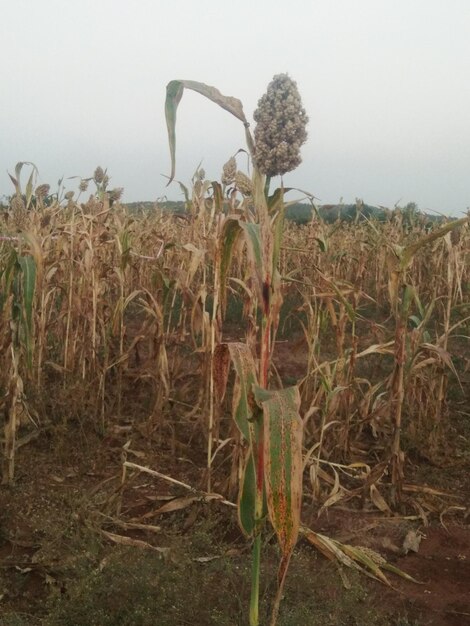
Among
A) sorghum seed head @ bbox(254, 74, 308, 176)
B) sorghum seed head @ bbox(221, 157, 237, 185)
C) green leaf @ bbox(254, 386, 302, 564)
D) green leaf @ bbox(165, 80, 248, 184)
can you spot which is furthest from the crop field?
sorghum seed head @ bbox(254, 74, 308, 176)

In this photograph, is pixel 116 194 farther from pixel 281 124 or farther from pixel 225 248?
pixel 225 248

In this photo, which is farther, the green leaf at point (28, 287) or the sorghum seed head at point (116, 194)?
the sorghum seed head at point (116, 194)

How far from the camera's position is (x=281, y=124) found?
5.01 metres

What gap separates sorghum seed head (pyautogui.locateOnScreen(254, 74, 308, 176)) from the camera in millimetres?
4746

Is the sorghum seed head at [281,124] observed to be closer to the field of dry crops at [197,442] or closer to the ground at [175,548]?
the field of dry crops at [197,442]

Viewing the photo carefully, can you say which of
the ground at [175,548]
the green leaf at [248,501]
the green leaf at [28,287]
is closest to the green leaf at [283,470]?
the green leaf at [248,501]

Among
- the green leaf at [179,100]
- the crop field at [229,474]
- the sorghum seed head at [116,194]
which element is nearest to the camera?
the green leaf at [179,100]

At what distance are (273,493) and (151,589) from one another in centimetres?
81

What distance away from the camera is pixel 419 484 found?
296cm

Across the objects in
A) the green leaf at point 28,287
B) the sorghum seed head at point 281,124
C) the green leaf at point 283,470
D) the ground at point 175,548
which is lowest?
the ground at point 175,548

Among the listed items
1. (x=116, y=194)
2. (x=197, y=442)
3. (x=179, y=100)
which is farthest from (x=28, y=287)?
(x=116, y=194)

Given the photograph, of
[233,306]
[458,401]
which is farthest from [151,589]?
[233,306]

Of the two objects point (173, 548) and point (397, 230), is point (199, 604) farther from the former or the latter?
point (397, 230)

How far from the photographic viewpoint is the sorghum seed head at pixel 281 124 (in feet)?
Answer: 15.6
